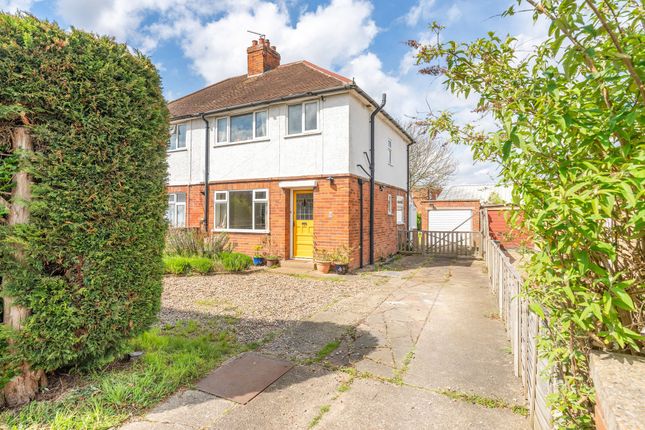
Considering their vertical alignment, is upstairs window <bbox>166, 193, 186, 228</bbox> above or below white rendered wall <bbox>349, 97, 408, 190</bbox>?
below

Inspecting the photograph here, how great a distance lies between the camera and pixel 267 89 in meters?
11.2

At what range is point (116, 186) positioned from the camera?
2.86m

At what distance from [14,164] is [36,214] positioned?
432 mm

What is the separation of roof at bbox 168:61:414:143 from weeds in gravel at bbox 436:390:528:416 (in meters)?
8.03

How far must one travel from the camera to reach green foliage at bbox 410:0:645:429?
1164mm

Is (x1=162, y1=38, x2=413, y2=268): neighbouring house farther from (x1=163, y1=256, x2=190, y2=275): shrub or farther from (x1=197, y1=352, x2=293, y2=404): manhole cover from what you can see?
(x1=197, y1=352, x2=293, y2=404): manhole cover

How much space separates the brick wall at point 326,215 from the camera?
30.5 feet

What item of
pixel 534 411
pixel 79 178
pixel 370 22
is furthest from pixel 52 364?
pixel 370 22

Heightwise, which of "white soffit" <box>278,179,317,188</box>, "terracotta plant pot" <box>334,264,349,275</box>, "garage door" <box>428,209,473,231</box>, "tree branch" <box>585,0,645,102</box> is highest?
"white soffit" <box>278,179,317,188</box>

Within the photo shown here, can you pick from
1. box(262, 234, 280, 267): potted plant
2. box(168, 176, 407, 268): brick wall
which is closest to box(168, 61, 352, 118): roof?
box(168, 176, 407, 268): brick wall

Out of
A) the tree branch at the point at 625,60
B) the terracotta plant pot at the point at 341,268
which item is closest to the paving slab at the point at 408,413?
the tree branch at the point at 625,60

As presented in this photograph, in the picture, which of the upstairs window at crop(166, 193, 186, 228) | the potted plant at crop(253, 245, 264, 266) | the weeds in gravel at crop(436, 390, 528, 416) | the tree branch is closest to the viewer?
the tree branch

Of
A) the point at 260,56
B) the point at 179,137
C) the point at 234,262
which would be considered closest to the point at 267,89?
the point at 260,56

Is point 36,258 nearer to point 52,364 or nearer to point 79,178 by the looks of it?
point 79,178
